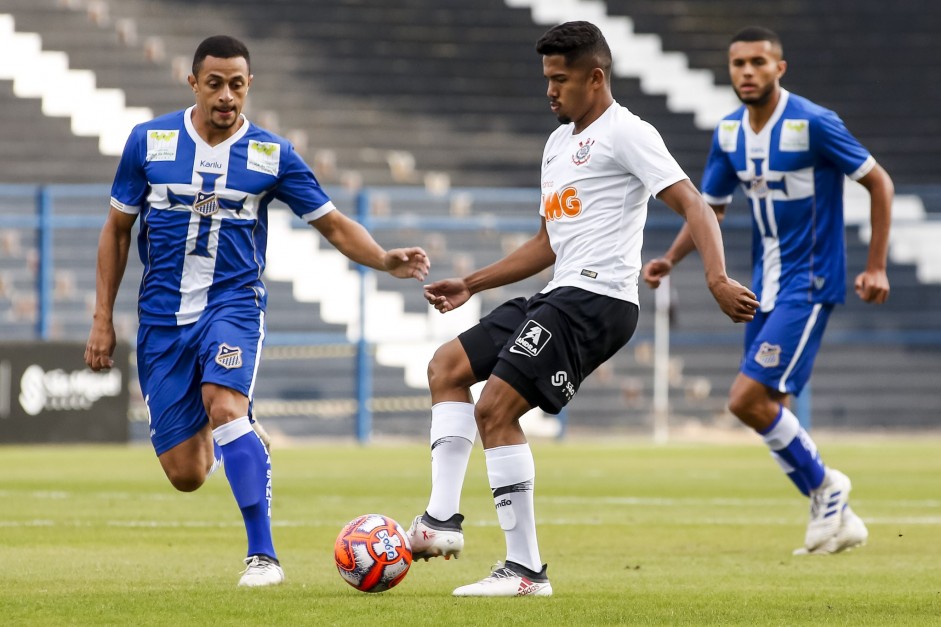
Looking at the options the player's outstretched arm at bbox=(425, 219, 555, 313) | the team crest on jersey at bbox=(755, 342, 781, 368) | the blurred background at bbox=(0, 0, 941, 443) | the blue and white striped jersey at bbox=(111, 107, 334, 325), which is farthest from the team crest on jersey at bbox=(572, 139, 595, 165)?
A: the blurred background at bbox=(0, 0, 941, 443)

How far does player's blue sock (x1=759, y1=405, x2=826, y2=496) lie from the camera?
7805 mm

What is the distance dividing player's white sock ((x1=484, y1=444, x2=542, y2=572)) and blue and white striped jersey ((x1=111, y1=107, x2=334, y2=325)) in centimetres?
137

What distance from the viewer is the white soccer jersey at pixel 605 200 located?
221 inches

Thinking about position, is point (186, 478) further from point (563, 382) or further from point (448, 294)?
point (563, 382)

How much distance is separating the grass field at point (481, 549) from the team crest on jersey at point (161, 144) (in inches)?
64.8

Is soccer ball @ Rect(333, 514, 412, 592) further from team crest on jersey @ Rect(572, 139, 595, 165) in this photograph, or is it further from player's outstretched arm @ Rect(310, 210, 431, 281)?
team crest on jersey @ Rect(572, 139, 595, 165)

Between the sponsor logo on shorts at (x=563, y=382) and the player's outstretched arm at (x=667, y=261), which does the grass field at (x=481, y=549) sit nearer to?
the sponsor logo on shorts at (x=563, y=382)

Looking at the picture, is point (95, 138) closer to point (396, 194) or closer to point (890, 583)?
point (396, 194)

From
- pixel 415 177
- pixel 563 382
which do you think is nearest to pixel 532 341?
pixel 563 382

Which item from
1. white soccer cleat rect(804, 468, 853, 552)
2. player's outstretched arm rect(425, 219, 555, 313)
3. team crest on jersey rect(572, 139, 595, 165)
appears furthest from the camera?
white soccer cleat rect(804, 468, 853, 552)

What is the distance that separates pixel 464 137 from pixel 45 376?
30.6 ft

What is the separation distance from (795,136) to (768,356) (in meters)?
1.08

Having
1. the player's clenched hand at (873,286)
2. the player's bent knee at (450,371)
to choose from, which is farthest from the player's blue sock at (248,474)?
the player's clenched hand at (873,286)

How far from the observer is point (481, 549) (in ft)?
24.7
